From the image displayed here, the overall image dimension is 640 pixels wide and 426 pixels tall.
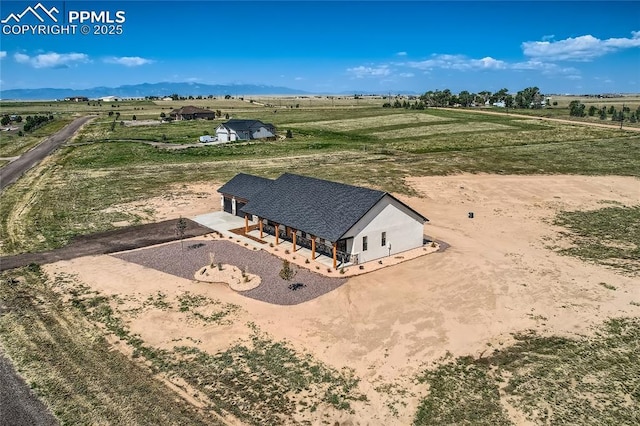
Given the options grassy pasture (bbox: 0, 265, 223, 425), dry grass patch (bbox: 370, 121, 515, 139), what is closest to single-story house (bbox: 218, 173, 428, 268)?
grassy pasture (bbox: 0, 265, 223, 425)

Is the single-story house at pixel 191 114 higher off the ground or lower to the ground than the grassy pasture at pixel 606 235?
higher

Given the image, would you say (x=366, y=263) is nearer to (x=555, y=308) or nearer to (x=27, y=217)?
(x=555, y=308)

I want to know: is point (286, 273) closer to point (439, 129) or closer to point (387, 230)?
point (387, 230)

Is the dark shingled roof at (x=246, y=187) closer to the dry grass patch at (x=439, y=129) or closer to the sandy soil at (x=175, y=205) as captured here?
the sandy soil at (x=175, y=205)

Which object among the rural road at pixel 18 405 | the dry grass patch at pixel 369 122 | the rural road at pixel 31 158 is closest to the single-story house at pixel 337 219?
the rural road at pixel 18 405

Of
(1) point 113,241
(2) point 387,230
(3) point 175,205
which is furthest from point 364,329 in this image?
(3) point 175,205

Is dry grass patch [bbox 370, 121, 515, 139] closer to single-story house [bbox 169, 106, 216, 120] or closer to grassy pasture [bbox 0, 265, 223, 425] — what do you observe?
single-story house [bbox 169, 106, 216, 120]
